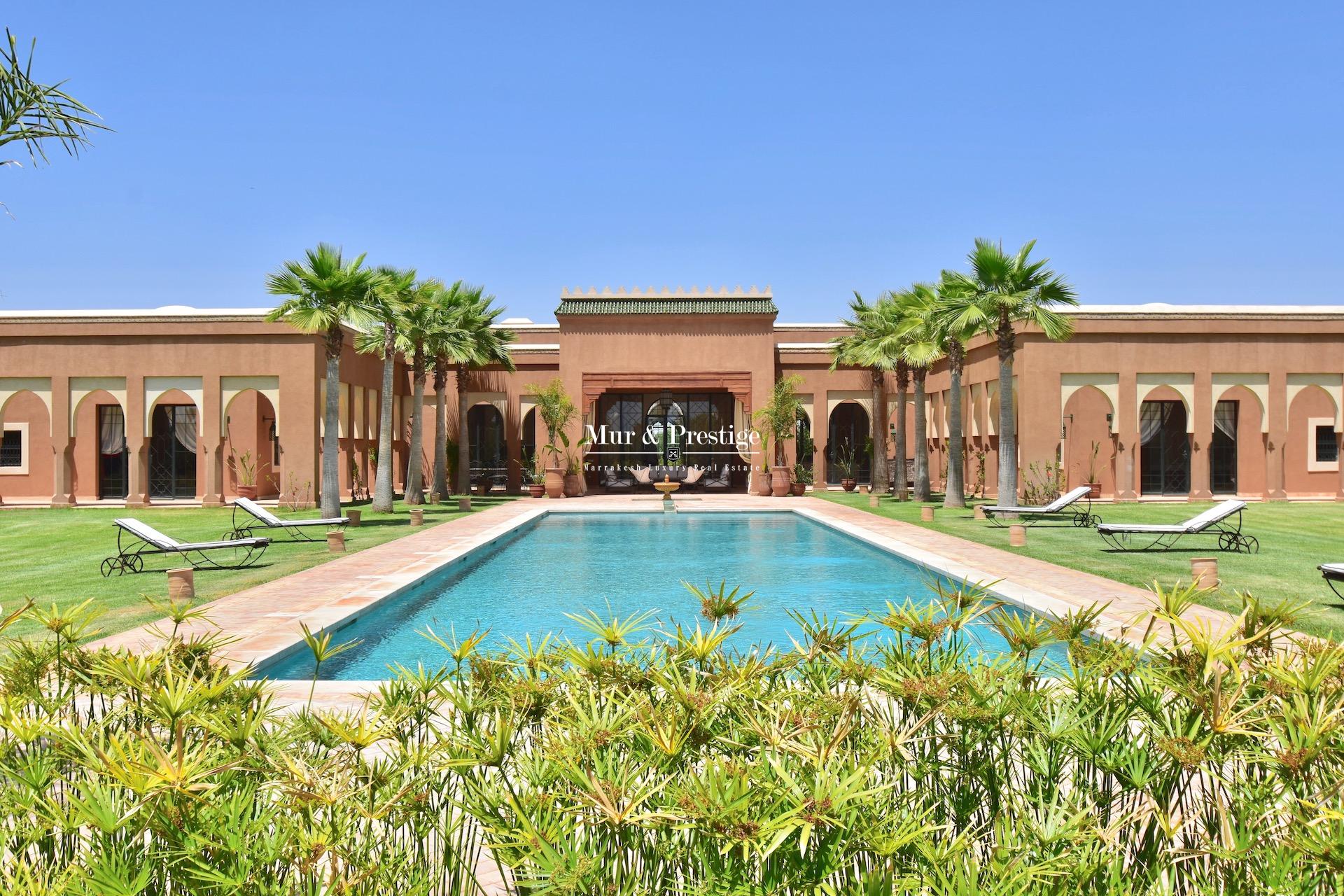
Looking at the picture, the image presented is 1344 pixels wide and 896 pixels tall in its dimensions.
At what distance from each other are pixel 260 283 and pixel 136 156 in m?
7.61

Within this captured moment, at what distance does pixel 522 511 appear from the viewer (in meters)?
21.7

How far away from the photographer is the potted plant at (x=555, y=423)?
2638cm

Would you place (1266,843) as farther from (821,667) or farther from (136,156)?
(136,156)

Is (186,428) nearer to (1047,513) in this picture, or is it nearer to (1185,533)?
(1047,513)

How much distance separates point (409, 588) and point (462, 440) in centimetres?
1691

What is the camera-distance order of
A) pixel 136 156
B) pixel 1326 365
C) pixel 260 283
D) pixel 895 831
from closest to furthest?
1. pixel 895 831
2. pixel 136 156
3. pixel 260 283
4. pixel 1326 365

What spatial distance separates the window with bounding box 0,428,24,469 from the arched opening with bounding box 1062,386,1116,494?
29.1m

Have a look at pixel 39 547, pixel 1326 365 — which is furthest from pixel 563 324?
pixel 1326 365

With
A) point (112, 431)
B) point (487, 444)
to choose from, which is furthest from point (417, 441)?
point (112, 431)

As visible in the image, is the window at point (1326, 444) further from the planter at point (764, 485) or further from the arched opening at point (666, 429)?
the arched opening at point (666, 429)

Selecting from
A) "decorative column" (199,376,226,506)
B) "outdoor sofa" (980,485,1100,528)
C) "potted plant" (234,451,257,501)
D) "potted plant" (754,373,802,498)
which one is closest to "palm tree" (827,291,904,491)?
"potted plant" (754,373,802,498)

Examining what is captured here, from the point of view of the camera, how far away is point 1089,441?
2522cm

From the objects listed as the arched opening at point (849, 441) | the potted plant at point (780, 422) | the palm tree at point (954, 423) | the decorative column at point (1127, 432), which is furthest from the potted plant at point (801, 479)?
the decorative column at point (1127, 432)

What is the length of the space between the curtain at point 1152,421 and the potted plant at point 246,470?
25.0 metres
